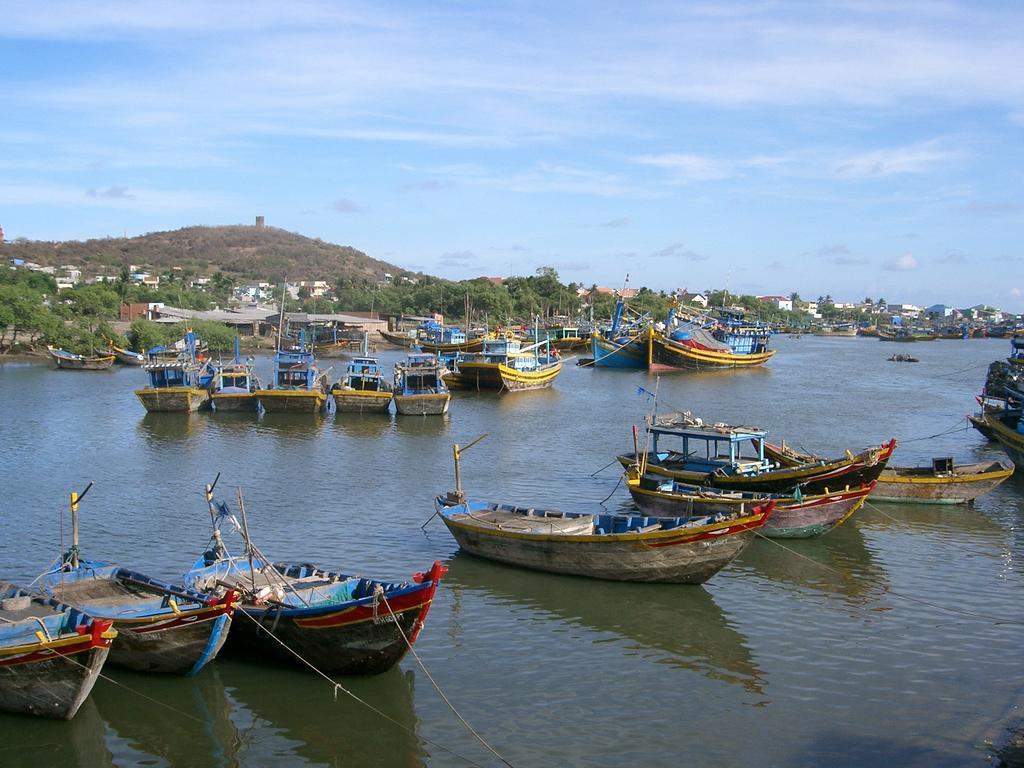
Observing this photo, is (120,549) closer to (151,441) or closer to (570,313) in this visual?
(151,441)

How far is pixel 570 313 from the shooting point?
131 m

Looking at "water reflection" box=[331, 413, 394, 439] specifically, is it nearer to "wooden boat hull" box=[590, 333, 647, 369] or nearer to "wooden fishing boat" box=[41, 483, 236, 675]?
"wooden fishing boat" box=[41, 483, 236, 675]

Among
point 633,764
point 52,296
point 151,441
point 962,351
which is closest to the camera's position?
point 633,764

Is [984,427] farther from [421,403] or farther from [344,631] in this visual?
[344,631]

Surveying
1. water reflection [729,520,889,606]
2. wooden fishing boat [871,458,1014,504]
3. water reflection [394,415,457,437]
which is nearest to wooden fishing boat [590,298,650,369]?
water reflection [394,415,457,437]

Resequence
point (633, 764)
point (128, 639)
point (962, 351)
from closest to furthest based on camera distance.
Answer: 1. point (633, 764)
2. point (128, 639)
3. point (962, 351)

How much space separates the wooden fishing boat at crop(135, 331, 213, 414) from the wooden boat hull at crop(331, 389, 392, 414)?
6406 mm

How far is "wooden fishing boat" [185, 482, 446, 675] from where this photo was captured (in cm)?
1314

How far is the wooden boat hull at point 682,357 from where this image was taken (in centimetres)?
7094

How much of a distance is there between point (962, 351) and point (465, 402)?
82.3 meters

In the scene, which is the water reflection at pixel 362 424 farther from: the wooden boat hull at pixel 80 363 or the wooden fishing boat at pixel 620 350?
the wooden fishing boat at pixel 620 350

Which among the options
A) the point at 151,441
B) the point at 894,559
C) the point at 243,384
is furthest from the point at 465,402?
the point at 894,559

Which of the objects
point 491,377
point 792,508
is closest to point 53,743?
point 792,508

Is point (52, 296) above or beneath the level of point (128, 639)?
above
